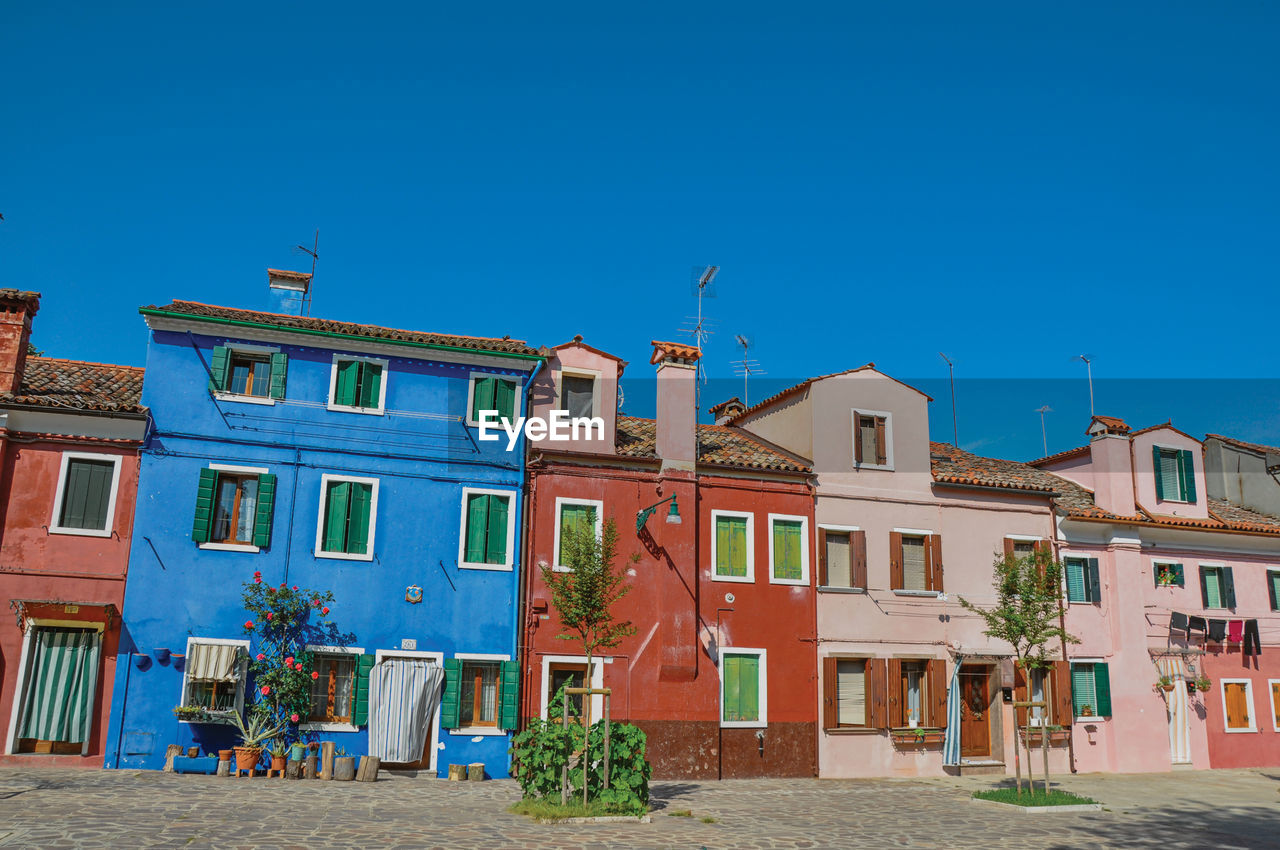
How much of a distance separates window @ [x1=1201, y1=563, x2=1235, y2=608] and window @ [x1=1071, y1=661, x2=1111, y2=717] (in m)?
4.50

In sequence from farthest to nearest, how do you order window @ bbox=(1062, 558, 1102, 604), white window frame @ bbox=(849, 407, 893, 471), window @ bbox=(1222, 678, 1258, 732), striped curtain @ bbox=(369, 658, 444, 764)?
window @ bbox=(1222, 678, 1258, 732)
window @ bbox=(1062, 558, 1102, 604)
white window frame @ bbox=(849, 407, 893, 471)
striped curtain @ bbox=(369, 658, 444, 764)

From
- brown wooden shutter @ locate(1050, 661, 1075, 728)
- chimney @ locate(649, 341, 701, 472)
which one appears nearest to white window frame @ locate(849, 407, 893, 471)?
chimney @ locate(649, 341, 701, 472)

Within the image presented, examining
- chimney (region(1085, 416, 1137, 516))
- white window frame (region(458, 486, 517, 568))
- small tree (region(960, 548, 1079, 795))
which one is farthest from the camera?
chimney (region(1085, 416, 1137, 516))

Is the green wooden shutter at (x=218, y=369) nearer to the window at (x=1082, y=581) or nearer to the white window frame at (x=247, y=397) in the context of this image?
the white window frame at (x=247, y=397)

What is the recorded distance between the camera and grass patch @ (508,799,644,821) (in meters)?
16.5

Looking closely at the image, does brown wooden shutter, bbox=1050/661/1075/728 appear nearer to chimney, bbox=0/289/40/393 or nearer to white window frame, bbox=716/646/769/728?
white window frame, bbox=716/646/769/728

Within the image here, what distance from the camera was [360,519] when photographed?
76.3 feet

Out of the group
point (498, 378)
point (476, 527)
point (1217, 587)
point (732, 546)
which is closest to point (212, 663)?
point (476, 527)

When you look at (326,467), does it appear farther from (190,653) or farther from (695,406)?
(695,406)

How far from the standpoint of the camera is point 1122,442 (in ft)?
100

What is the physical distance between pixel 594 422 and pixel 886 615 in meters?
8.73

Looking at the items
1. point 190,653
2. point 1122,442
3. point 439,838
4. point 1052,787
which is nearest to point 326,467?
point 190,653

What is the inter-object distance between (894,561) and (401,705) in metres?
12.6

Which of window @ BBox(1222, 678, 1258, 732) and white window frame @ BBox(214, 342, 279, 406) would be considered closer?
white window frame @ BBox(214, 342, 279, 406)
